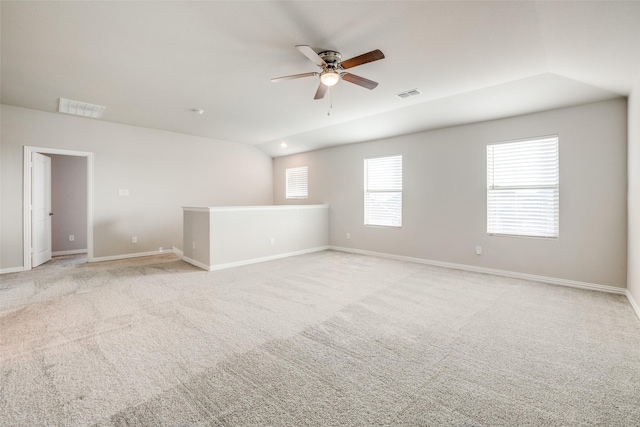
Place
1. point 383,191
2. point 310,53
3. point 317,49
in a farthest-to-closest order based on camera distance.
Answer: point 383,191 < point 317,49 < point 310,53

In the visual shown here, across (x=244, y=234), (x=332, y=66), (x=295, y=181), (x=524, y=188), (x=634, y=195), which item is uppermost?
(x=332, y=66)

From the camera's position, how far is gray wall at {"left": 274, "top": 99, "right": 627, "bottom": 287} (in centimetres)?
365

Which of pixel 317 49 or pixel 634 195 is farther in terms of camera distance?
pixel 634 195

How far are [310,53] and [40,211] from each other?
5829 millimetres

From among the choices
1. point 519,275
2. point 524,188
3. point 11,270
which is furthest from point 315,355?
point 11,270

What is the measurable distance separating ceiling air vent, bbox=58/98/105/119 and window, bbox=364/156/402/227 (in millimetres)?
5024

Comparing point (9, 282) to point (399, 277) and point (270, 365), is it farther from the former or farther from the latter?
point (399, 277)

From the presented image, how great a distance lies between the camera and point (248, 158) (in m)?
7.70

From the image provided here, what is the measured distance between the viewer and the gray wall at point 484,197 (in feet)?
12.0

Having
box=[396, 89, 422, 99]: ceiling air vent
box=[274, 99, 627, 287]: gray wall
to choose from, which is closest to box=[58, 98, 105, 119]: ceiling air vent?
box=[274, 99, 627, 287]: gray wall

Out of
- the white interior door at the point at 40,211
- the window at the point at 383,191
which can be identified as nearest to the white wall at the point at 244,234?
the window at the point at 383,191

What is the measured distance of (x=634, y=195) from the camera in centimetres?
315

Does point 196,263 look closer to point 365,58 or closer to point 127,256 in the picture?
point 127,256

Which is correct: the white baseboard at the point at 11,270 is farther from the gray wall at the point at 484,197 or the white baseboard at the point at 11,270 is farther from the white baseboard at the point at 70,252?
the gray wall at the point at 484,197
